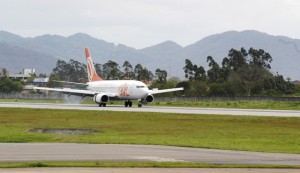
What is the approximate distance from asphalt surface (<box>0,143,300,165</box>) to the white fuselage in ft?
186

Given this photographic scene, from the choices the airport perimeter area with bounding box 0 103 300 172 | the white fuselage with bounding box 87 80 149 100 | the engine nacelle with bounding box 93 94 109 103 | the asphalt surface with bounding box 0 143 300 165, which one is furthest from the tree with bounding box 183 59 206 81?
the asphalt surface with bounding box 0 143 300 165

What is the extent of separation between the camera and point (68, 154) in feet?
86.8

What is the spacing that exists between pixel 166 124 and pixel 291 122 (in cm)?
1006

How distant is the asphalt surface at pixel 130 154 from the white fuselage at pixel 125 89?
56595 millimetres

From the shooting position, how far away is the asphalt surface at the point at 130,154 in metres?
→ 25.0

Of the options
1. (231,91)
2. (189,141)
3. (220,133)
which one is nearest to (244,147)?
(189,141)

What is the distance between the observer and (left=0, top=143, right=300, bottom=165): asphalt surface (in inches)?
985

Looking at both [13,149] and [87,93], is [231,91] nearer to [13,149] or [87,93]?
[87,93]

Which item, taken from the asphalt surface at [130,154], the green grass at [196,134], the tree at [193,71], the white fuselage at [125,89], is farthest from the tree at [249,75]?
the asphalt surface at [130,154]

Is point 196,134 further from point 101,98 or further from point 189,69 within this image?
point 189,69

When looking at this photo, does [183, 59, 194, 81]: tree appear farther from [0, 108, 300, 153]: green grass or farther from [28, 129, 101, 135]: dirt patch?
[28, 129, 101, 135]: dirt patch

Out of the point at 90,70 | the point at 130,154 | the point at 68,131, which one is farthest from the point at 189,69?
the point at 130,154

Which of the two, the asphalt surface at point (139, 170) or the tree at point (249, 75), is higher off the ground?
the tree at point (249, 75)

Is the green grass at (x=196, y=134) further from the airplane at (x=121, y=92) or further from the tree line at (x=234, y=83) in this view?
the tree line at (x=234, y=83)
